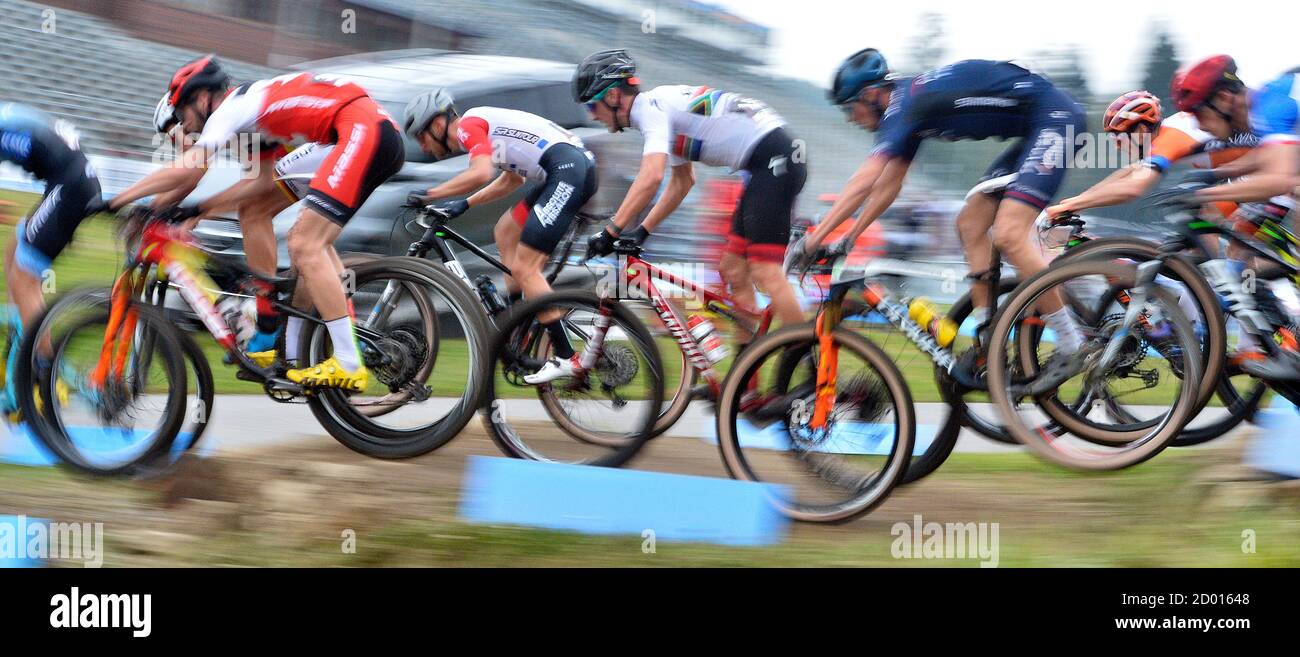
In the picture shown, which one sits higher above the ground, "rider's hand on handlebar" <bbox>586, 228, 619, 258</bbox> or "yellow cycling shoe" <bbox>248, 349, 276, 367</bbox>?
"rider's hand on handlebar" <bbox>586, 228, 619, 258</bbox>

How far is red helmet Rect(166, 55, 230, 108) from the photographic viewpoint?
5.03m

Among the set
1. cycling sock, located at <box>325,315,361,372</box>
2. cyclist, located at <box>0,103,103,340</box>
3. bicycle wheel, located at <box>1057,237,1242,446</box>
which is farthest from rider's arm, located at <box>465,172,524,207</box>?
bicycle wheel, located at <box>1057,237,1242,446</box>

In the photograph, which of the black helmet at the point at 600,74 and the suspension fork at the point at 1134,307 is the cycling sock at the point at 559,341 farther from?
the suspension fork at the point at 1134,307

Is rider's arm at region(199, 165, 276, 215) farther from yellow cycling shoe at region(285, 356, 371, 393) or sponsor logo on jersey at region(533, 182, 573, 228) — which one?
sponsor logo on jersey at region(533, 182, 573, 228)

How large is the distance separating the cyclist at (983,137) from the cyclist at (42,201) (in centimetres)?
330

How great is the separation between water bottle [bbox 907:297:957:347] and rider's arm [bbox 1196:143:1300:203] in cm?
107

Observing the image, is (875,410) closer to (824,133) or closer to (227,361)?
(227,361)

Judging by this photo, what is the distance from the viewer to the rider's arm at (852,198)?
4.63 meters

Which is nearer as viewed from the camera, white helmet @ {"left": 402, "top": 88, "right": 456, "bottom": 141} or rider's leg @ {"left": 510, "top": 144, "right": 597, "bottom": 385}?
rider's leg @ {"left": 510, "top": 144, "right": 597, "bottom": 385}

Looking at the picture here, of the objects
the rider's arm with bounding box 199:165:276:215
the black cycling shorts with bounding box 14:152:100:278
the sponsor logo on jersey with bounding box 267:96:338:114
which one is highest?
the sponsor logo on jersey with bounding box 267:96:338:114

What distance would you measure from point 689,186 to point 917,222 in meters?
8.85

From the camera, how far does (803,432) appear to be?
15.1 ft

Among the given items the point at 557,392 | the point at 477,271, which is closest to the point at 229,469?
the point at 557,392
